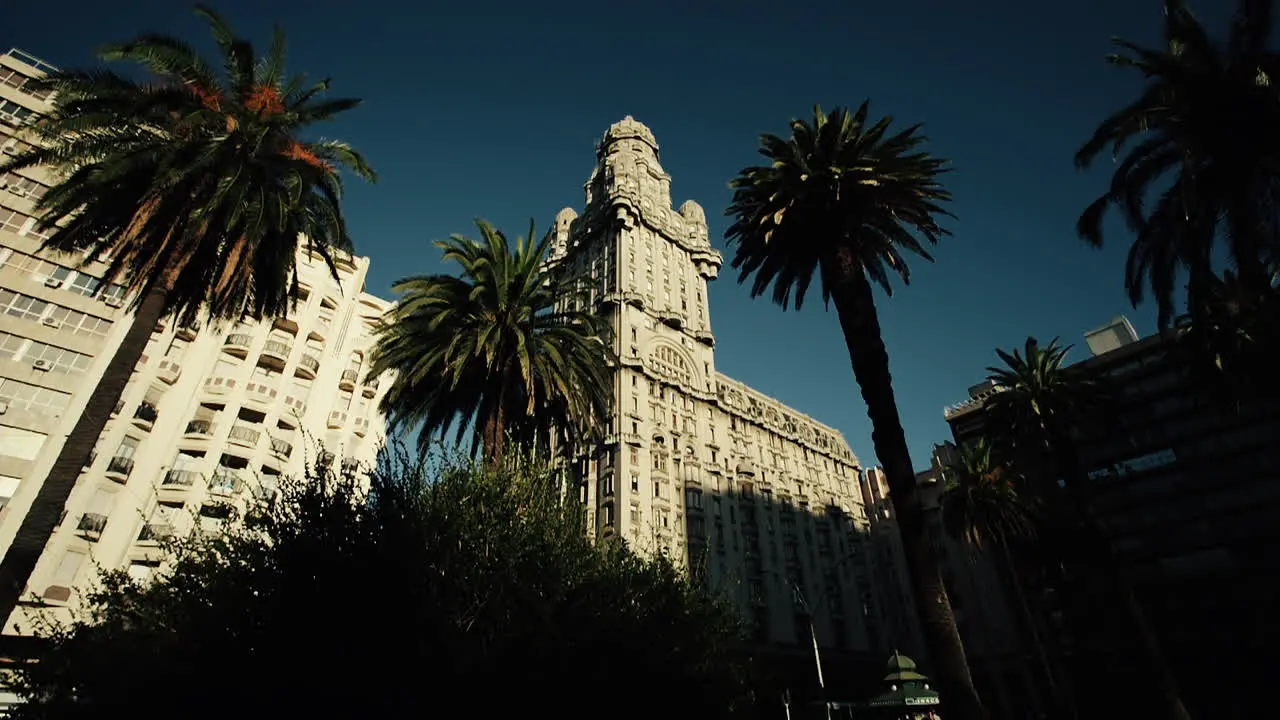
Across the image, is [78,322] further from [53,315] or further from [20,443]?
[20,443]

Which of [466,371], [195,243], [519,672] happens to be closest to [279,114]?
[195,243]

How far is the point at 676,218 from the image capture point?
74125 mm

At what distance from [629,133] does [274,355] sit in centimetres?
5579

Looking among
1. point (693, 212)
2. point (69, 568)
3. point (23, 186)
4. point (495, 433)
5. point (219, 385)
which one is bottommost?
point (69, 568)

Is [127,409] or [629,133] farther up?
[629,133]

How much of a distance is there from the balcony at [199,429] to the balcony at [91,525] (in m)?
5.45

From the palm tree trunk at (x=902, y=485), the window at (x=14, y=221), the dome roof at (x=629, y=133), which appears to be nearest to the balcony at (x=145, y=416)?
the window at (x=14, y=221)

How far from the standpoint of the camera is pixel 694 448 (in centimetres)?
5712

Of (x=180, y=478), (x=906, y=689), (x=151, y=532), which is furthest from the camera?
(x=180, y=478)

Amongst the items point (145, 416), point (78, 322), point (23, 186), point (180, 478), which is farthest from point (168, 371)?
point (23, 186)

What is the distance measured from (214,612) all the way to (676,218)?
67.3 meters

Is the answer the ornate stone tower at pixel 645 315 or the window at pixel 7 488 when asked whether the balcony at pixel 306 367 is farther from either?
the ornate stone tower at pixel 645 315

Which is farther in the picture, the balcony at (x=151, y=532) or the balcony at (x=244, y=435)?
the balcony at (x=244, y=435)

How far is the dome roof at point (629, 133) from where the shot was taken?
79438 mm
